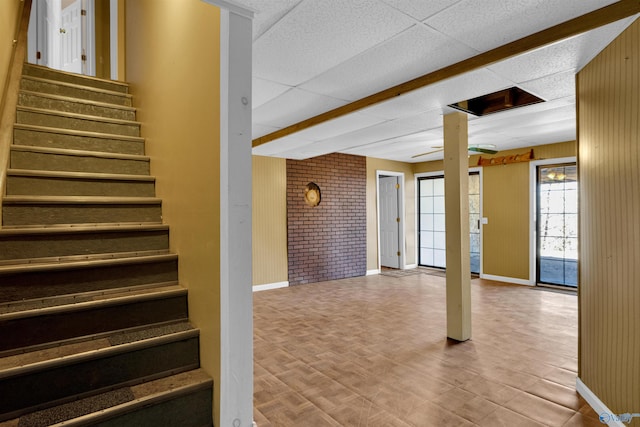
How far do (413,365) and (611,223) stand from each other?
1.77 m

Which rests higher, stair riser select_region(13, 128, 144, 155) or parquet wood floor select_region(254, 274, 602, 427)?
stair riser select_region(13, 128, 144, 155)

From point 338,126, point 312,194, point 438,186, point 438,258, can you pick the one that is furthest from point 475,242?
point 338,126

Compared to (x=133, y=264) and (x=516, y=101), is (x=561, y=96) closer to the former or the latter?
(x=516, y=101)

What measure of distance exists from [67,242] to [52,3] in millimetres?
5389

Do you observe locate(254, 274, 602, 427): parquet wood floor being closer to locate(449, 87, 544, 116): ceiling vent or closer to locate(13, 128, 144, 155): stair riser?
locate(13, 128, 144, 155): stair riser

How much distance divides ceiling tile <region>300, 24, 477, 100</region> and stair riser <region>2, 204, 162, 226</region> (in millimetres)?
1668


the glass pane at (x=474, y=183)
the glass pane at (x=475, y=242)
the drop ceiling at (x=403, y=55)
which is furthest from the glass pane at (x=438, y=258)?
the drop ceiling at (x=403, y=55)

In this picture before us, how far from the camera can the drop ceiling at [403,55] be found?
1835 millimetres

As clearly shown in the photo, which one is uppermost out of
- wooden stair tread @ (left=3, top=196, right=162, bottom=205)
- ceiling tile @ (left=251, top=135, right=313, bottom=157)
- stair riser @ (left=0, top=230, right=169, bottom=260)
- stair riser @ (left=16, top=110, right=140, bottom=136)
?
ceiling tile @ (left=251, top=135, right=313, bottom=157)

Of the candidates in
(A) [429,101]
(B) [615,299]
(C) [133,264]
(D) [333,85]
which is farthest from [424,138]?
(C) [133,264]

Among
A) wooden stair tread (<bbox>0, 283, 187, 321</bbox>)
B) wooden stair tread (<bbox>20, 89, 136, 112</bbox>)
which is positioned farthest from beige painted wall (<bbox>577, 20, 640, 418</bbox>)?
wooden stair tread (<bbox>20, 89, 136, 112</bbox>)

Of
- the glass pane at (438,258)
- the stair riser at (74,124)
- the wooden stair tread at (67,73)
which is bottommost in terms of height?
the glass pane at (438,258)

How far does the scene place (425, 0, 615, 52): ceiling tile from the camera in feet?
5.82

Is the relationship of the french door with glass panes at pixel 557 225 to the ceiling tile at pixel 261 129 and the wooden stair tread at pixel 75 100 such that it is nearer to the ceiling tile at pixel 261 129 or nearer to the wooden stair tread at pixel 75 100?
the ceiling tile at pixel 261 129
